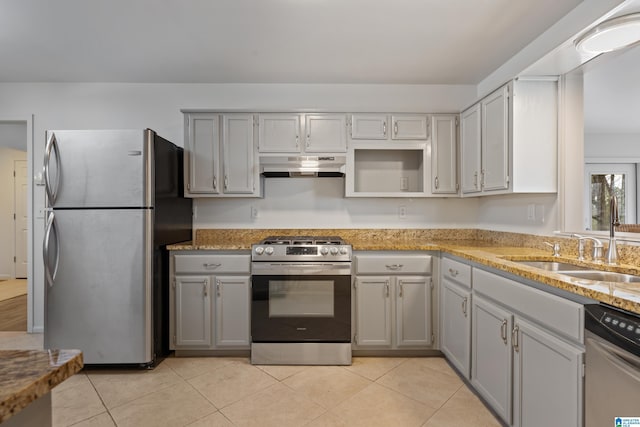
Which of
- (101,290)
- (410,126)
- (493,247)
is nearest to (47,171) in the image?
(101,290)

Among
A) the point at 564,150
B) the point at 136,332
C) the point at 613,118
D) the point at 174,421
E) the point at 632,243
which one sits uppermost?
the point at 613,118

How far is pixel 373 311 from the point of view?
2672 mm

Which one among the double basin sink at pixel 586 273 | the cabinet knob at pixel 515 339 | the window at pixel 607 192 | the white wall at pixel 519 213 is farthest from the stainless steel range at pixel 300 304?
the window at pixel 607 192

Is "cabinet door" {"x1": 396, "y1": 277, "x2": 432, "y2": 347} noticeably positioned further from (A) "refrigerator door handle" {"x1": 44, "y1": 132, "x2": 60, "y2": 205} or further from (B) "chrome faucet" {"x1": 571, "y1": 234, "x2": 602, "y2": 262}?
(A) "refrigerator door handle" {"x1": 44, "y1": 132, "x2": 60, "y2": 205}

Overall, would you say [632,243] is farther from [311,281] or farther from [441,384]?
[311,281]

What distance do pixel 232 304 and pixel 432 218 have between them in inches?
85.3

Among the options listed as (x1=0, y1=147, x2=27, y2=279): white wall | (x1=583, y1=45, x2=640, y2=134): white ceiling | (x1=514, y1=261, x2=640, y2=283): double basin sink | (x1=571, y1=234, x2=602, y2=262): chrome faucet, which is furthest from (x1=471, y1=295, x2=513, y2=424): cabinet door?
(x1=0, y1=147, x2=27, y2=279): white wall

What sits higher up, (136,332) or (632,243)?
(632,243)

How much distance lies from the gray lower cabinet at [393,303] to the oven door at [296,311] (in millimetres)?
166

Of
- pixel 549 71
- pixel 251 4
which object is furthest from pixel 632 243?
pixel 251 4

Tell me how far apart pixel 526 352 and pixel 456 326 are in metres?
0.80

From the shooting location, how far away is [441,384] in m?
2.28

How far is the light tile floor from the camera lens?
6.24 ft

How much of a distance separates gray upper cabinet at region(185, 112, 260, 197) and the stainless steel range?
30.4 inches
